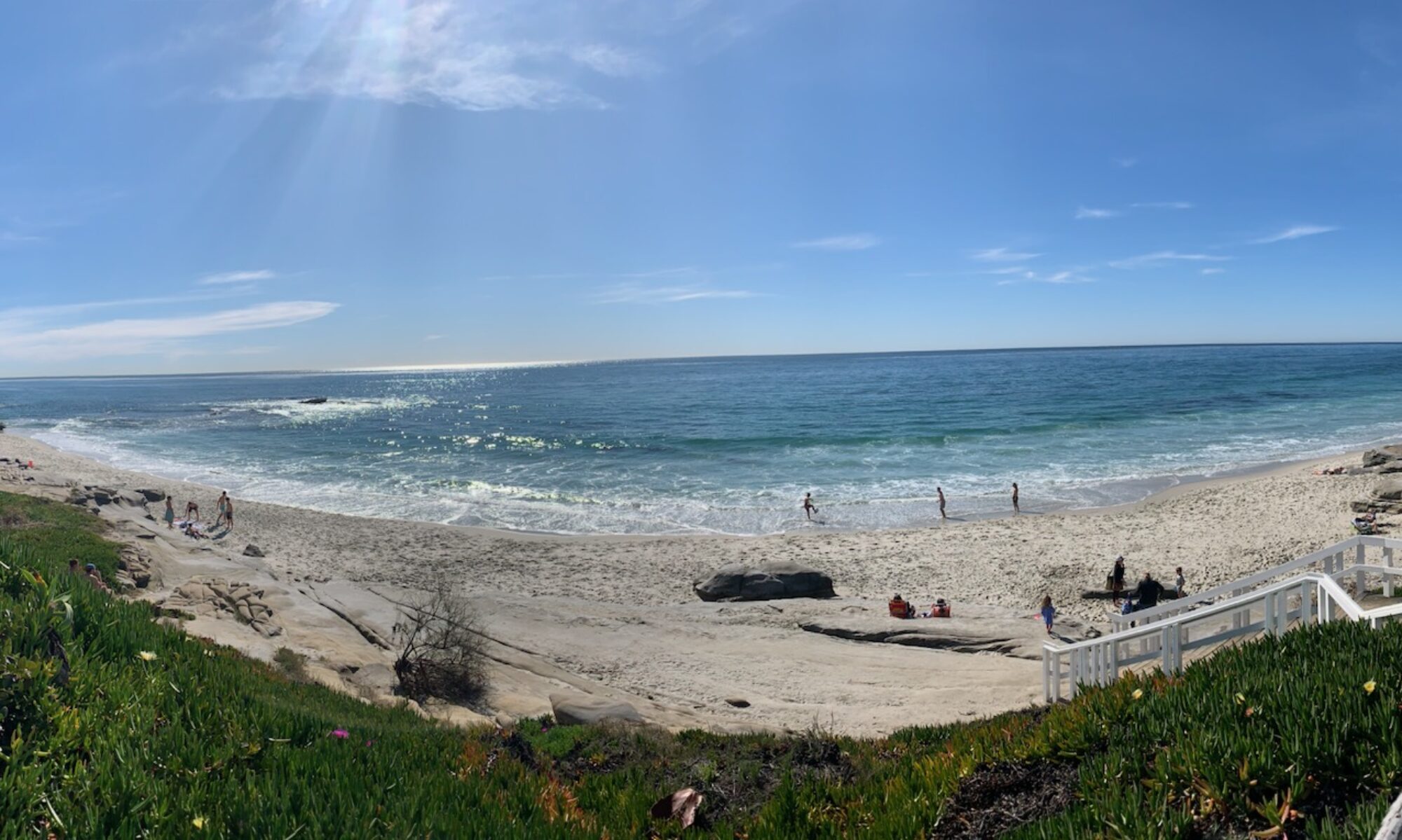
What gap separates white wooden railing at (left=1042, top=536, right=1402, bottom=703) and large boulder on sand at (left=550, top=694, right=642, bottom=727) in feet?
17.6

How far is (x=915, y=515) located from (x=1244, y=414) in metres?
43.9

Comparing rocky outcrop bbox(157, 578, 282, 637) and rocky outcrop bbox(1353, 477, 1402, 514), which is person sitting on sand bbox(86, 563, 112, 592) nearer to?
rocky outcrop bbox(157, 578, 282, 637)

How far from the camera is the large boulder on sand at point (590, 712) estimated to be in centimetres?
912

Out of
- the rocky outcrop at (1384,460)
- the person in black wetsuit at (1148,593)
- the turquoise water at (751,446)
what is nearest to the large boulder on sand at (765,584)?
the person in black wetsuit at (1148,593)

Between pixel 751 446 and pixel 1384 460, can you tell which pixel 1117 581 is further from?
pixel 751 446

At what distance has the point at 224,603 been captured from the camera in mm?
14180

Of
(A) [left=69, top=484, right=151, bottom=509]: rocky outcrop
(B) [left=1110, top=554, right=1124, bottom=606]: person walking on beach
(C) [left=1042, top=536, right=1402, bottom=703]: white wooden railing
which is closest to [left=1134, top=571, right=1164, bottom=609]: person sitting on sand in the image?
(B) [left=1110, top=554, right=1124, bottom=606]: person walking on beach

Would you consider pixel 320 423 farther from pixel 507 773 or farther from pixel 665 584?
pixel 507 773

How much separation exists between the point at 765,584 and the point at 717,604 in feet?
4.93

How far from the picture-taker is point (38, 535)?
15.6 meters

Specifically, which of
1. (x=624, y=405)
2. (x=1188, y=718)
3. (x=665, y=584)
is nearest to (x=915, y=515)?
(x=665, y=584)

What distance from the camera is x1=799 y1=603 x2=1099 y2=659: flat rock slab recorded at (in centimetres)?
1443

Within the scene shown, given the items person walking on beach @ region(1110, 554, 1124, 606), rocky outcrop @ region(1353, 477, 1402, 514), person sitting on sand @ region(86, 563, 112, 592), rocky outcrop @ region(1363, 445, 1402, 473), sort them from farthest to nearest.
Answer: rocky outcrop @ region(1363, 445, 1402, 473), rocky outcrop @ region(1353, 477, 1402, 514), person walking on beach @ region(1110, 554, 1124, 606), person sitting on sand @ region(86, 563, 112, 592)

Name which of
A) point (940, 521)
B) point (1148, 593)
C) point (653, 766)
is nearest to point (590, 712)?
point (653, 766)
